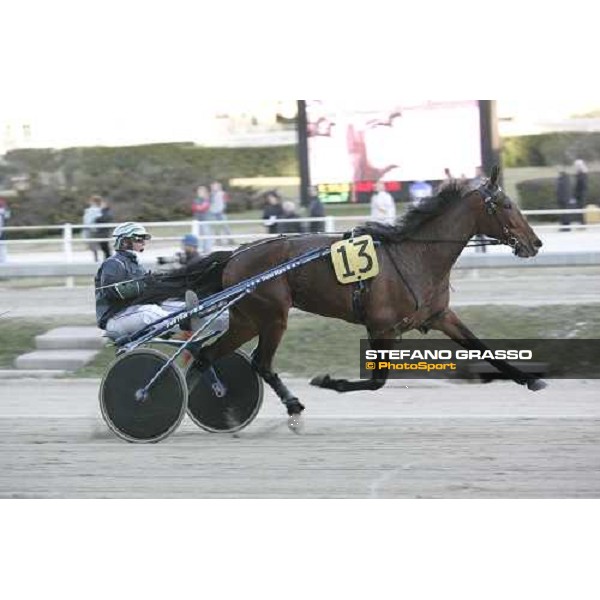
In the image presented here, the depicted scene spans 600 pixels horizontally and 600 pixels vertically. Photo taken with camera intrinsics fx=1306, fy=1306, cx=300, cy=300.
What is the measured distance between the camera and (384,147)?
41.6 ft

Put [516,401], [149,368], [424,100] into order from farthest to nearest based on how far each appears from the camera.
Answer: [424,100], [516,401], [149,368]

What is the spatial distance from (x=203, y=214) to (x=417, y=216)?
516 centimetres

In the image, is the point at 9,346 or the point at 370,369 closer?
Answer: the point at 370,369

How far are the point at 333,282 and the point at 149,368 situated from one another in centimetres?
108

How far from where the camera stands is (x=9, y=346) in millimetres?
10578

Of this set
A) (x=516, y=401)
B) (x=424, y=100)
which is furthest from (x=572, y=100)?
(x=516, y=401)

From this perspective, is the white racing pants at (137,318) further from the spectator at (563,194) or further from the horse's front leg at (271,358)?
the spectator at (563,194)

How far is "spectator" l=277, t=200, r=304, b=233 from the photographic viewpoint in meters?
11.2

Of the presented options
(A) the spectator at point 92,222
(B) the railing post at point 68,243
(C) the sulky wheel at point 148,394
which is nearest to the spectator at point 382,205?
(A) the spectator at point 92,222

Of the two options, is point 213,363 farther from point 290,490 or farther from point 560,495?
point 560,495

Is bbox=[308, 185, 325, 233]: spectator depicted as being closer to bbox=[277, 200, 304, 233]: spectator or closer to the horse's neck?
bbox=[277, 200, 304, 233]: spectator

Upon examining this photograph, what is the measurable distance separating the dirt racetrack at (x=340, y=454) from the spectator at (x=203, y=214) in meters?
2.59

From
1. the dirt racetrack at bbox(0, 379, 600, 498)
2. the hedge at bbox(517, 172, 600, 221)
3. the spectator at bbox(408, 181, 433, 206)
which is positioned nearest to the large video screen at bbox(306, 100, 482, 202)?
the spectator at bbox(408, 181, 433, 206)

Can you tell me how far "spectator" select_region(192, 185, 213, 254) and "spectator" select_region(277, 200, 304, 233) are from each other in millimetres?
626
